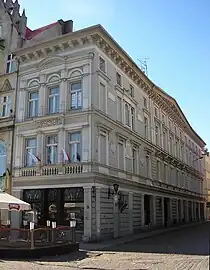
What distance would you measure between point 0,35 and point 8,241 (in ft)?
65.2

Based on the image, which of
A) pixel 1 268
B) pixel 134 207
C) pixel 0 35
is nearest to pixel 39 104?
pixel 0 35

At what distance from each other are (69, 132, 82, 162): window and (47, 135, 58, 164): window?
1.21m

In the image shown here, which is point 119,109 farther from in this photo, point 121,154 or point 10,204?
point 10,204

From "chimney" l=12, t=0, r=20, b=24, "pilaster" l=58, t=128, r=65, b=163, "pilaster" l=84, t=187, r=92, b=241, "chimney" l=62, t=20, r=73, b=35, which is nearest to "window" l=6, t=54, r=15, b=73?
"chimney" l=12, t=0, r=20, b=24

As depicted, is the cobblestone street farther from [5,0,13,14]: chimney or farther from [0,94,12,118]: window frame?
[5,0,13,14]: chimney

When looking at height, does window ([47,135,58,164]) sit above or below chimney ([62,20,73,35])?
below

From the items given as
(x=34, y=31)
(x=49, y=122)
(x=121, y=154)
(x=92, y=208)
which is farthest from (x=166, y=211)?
(x=34, y=31)

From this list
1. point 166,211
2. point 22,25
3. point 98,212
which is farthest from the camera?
point 166,211

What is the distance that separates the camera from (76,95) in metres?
23.8

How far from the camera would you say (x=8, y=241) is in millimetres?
14836

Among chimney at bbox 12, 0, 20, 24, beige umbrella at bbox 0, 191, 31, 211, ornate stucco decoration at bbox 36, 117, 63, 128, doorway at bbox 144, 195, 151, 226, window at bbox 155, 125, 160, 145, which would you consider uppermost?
chimney at bbox 12, 0, 20, 24

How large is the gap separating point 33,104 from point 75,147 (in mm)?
5264

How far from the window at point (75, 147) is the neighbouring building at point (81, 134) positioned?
0.21 feet

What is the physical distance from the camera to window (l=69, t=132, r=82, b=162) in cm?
2262
